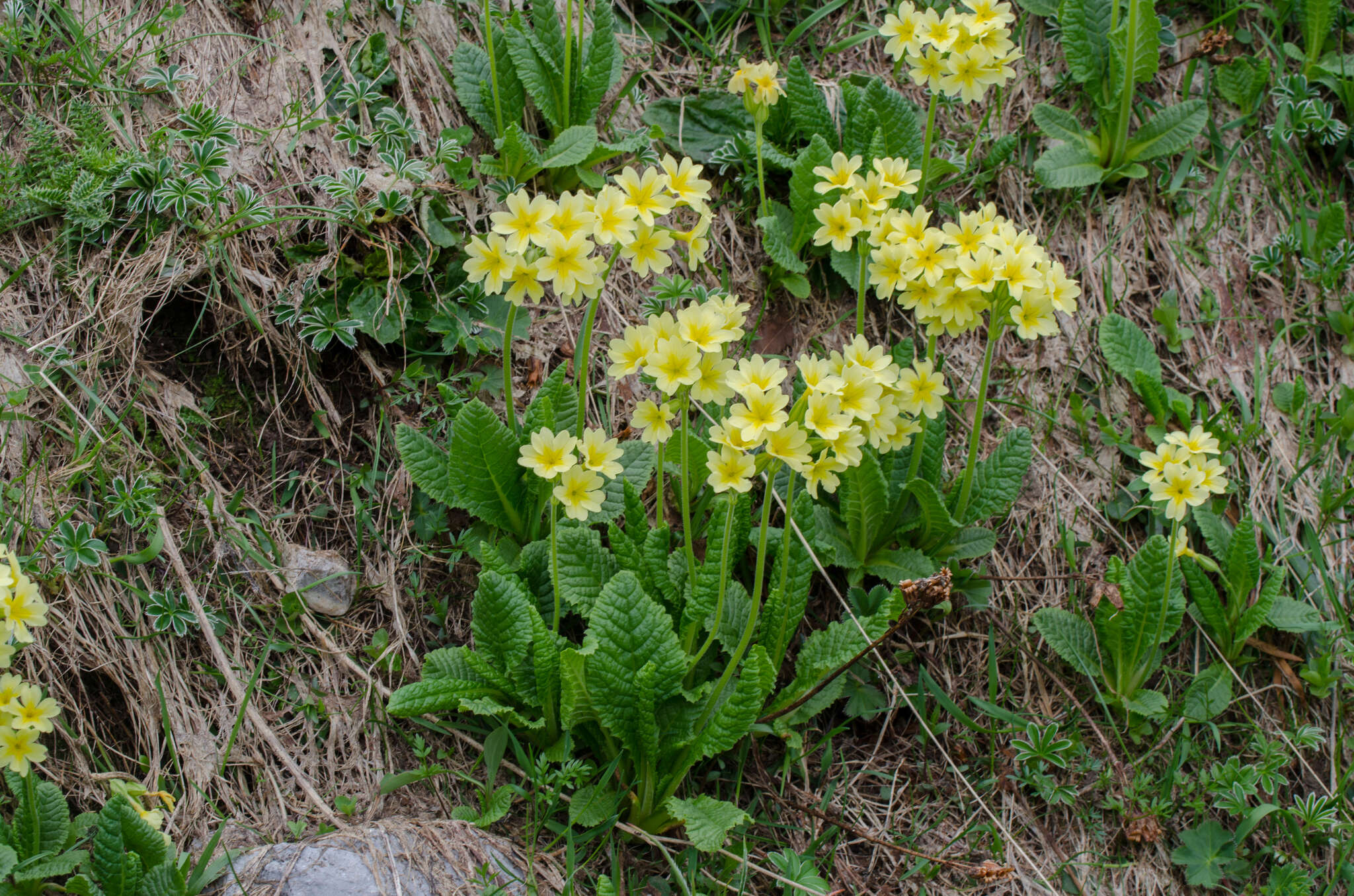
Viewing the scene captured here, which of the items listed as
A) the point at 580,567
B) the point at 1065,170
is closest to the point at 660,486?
the point at 580,567

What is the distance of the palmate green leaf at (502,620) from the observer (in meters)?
2.14

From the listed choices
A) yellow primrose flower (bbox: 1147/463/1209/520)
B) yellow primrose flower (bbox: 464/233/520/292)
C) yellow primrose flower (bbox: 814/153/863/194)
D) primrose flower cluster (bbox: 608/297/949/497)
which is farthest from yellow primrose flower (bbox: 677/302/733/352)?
yellow primrose flower (bbox: 1147/463/1209/520)

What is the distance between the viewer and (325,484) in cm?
248

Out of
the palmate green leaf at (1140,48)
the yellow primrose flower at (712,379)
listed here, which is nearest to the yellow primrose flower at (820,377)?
the yellow primrose flower at (712,379)

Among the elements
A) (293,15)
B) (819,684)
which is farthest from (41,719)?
(293,15)

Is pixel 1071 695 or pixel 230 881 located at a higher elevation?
pixel 230 881

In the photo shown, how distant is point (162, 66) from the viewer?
2.67 meters

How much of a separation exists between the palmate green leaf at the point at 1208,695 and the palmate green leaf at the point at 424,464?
5.97 ft

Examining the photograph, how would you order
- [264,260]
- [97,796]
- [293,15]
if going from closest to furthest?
[97,796] < [264,260] < [293,15]

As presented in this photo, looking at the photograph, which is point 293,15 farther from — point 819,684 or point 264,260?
point 819,684

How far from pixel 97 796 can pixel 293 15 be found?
2.01 metres

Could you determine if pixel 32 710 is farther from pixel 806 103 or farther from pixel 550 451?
pixel 806 103

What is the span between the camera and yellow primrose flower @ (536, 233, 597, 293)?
193cm

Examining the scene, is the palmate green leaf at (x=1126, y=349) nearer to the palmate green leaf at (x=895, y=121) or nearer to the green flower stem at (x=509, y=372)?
the palmate green leaf at (x=895, y=121)
